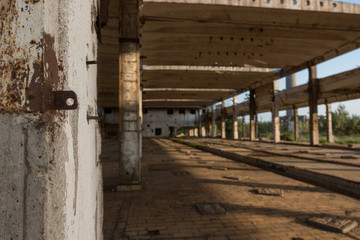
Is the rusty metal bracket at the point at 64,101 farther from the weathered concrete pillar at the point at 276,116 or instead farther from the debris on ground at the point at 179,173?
the weathered concrete pillar at the point at 276,116

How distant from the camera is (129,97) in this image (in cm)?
602

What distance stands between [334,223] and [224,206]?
1.68 m

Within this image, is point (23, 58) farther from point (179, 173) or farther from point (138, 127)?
point (179, 173)

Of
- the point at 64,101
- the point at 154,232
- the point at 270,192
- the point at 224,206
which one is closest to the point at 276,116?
the point at 270,192

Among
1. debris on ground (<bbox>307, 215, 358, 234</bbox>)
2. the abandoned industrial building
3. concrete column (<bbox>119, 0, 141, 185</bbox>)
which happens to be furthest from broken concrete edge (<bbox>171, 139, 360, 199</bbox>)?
concrete column (<bbox>119, 0, 141, 185</bbox>)

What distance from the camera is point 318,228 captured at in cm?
331

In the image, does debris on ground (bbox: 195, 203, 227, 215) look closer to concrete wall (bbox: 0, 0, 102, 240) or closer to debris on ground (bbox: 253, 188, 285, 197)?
debris on ground (bbox: 253, 188, 285, 197)

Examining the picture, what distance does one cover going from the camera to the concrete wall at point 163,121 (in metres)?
41.8

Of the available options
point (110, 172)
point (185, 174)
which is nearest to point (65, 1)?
point (185, 174)

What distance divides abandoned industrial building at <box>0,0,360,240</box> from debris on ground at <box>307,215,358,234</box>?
0.09 ft

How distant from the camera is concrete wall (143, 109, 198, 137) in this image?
41.8 meters

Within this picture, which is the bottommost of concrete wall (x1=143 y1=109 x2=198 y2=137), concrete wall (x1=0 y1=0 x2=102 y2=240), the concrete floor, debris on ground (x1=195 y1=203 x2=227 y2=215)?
the concrete floor

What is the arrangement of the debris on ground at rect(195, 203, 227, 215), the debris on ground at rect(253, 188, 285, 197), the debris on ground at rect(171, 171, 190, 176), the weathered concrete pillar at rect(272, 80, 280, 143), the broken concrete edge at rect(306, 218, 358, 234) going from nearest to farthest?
the broken concrete edge at rect(306, 218, 358, 234)
the debris on ground at rect(195, 203, 227, 215)
the debris on ground at rect(253, 188, 285, 197)
the debris on ground at rect(171, 171, 190, 176)
the weathered concrete pillar at rect(272, 80, 280, 143)

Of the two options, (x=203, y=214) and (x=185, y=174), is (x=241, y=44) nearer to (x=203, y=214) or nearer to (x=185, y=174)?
(x=185, y=174)
